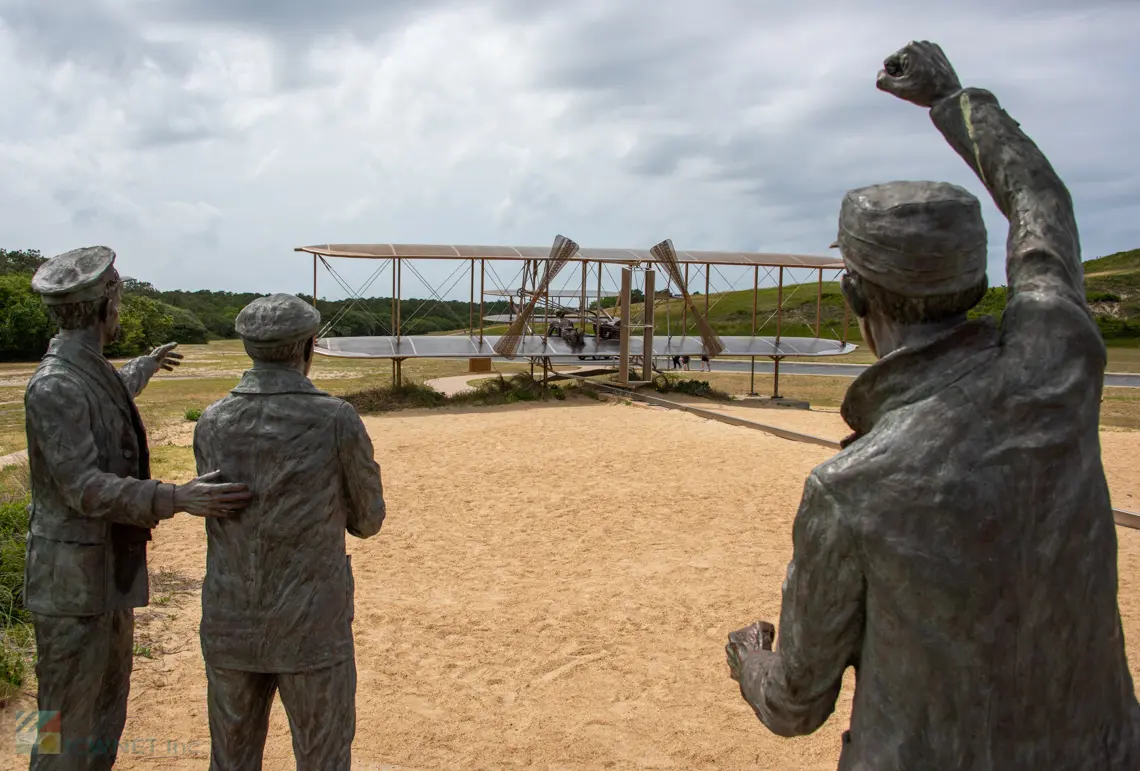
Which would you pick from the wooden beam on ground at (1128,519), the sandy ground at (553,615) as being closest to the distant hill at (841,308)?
the sandy ground at (553,615)

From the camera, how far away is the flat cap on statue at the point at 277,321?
281 cm

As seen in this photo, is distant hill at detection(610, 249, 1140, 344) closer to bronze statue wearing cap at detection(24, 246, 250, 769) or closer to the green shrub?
the green shrub

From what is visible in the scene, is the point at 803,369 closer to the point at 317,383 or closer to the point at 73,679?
the point at 317,383

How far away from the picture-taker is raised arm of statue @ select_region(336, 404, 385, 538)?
110 inches

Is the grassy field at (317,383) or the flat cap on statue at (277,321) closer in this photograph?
the flat cap on statue at (277,321)

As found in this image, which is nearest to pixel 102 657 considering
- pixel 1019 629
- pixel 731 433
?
pixel 1019 629

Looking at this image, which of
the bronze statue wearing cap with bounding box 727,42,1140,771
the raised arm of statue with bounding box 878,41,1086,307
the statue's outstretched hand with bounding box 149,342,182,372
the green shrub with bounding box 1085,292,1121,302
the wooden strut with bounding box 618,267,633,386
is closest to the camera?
the bronze statue wearing cap with bounding box 727,42,1140,771

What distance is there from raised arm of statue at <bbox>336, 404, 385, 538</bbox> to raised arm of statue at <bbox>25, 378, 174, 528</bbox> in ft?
2.15

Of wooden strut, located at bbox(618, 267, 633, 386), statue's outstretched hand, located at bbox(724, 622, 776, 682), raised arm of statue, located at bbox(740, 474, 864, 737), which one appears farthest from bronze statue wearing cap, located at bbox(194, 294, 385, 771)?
wooden strut, located at bbox(618, 267, 633, 386)

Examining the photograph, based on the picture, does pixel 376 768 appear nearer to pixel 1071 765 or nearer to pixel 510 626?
pixel 510 626

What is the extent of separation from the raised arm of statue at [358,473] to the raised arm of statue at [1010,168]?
190 centimetres

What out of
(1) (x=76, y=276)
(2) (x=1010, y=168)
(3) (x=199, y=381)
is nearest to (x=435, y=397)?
(3) (x=199, y=381)

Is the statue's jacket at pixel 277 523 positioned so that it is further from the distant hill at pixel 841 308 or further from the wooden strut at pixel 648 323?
the distant hill at pixel 841 308

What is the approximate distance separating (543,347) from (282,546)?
18.4 metres
